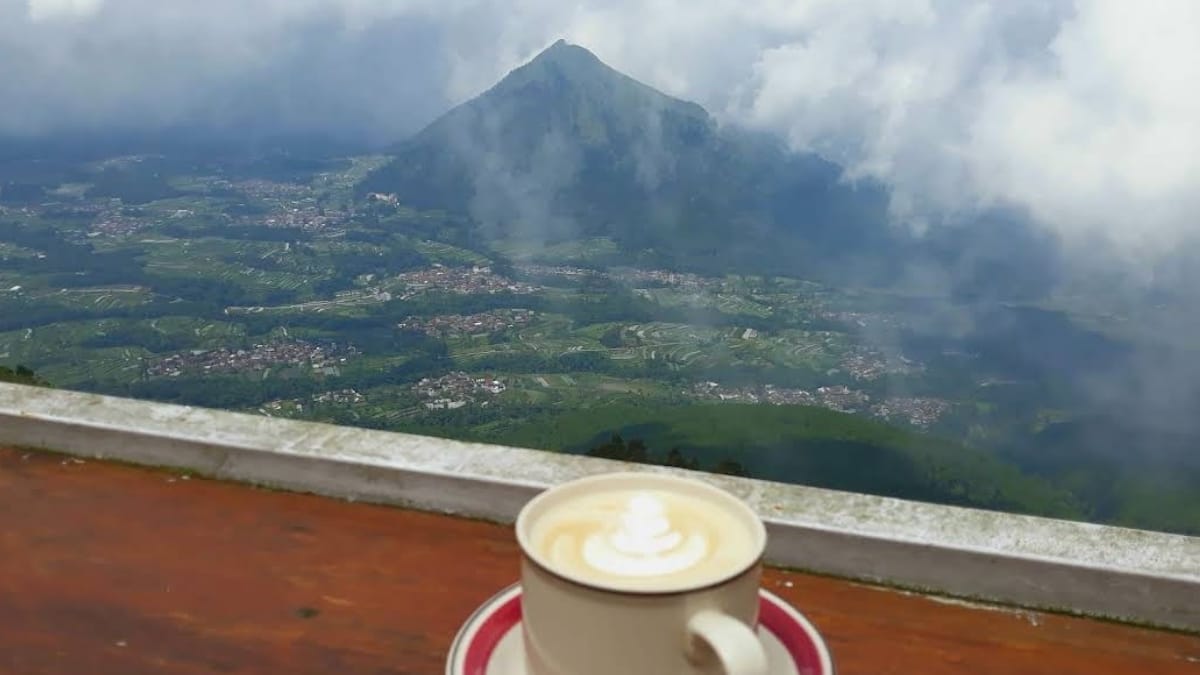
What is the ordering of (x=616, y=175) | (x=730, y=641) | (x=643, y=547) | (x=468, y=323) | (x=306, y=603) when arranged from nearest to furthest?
(x=730, y=641) < (x=643, y=547) < (x=306, y=603) < (x=468, y=323) < (x=616, y=175)

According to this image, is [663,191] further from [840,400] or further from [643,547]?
[643,547]

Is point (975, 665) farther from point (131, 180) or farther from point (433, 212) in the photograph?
point (131, 180)

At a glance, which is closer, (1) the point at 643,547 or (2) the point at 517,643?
(1) the point at 643,547

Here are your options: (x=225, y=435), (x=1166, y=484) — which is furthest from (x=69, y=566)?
(x=1166, y=484)

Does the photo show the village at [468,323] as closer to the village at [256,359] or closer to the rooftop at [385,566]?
the village at [256,359]

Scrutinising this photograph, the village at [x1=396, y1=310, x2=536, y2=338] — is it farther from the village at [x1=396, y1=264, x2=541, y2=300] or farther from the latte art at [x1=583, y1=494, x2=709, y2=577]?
the latte art at [x1=583, y1=494, x2=709, y2=577]

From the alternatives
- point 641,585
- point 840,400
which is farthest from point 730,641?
point 840,400
